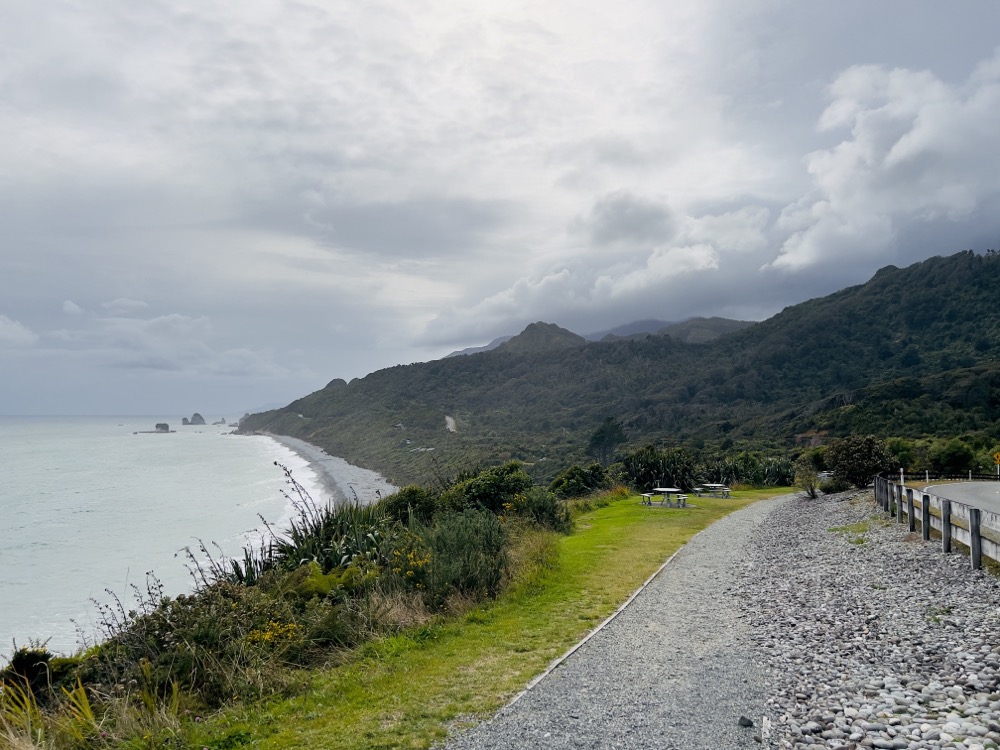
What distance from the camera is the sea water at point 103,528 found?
20703 millimetres

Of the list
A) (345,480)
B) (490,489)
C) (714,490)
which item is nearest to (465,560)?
(490,489)

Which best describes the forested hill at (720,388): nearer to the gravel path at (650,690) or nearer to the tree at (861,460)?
the tree at (861,460)

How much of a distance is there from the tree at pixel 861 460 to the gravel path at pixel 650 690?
17.7 m

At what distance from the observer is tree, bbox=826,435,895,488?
23.1m

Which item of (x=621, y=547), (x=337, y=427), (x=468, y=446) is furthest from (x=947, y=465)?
(x=337, y=427)

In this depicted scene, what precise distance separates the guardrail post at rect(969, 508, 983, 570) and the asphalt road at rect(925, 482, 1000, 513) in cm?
807

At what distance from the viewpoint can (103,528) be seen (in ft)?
116

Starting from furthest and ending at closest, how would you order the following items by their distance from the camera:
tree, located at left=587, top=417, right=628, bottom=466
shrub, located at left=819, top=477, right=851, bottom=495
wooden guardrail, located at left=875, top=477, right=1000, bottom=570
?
tree, located at left=587, top=417, right=628, bottom=466 < shrub, located at left=819, top=477, right=851, bottom=495 < wooden guardrail, located at left=875, top=477, right=1000, bottom=570

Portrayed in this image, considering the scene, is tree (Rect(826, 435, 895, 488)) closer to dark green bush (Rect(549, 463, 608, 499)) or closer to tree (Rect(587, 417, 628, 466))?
dark green bush (Rect(549, 463, 608, 499))

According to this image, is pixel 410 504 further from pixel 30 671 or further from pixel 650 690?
pixel 650 690

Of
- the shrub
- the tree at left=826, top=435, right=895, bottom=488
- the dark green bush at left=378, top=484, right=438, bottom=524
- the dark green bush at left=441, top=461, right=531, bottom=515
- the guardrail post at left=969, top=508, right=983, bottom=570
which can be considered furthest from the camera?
the shrub

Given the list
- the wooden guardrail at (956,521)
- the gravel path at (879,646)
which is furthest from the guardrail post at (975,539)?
the gravel path at (879,646)

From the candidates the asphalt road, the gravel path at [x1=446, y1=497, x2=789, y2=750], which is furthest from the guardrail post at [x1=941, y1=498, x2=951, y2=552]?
the asphalt road

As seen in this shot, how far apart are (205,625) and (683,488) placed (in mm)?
23771
